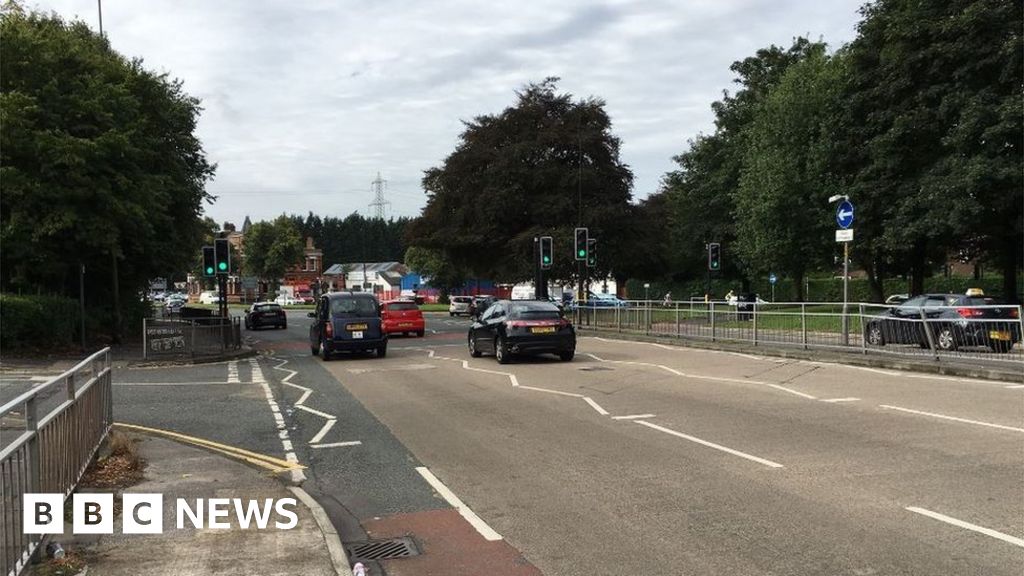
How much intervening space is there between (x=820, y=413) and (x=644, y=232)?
3634 cm

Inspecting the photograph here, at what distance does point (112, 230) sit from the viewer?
73.1ft

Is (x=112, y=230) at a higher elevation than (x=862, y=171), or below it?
below

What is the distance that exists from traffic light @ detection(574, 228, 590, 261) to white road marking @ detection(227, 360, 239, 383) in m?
14.3

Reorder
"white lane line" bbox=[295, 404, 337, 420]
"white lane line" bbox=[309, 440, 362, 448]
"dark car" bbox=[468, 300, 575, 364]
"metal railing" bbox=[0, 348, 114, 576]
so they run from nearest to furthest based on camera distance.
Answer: "metal railing" bbox=[0, 348, 114, 576], "white lane line" bbox=[309, 440, 362, 448], "white lane line" bbox=[295, 404, 337, 420], "dark car" bbox=[468, 300, 575, 364]

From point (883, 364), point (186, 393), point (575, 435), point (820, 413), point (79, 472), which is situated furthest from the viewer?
point (883, 364)

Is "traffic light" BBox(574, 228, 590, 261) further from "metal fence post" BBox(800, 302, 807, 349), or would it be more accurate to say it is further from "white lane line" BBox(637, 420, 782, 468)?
"white lane line" BBox(637, 420, 782, 468)

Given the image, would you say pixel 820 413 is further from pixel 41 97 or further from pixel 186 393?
pixel 41 97

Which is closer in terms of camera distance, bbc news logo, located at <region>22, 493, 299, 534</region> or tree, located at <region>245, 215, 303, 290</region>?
bbc news logo, located at <region>22, 493, 299, 534</region>

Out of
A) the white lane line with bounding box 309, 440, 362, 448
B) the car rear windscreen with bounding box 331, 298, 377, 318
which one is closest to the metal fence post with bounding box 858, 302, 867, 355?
the car rear windscreen with bounding box 331, 298, 377, 318

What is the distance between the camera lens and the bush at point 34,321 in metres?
21.2

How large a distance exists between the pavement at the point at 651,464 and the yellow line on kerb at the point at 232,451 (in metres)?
0.24

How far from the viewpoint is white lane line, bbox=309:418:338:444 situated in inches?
393

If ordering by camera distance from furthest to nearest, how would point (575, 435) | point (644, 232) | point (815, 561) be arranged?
point (644, 232) → point (575, 435) → point (815, 561)

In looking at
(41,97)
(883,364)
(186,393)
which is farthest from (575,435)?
(41,97)
